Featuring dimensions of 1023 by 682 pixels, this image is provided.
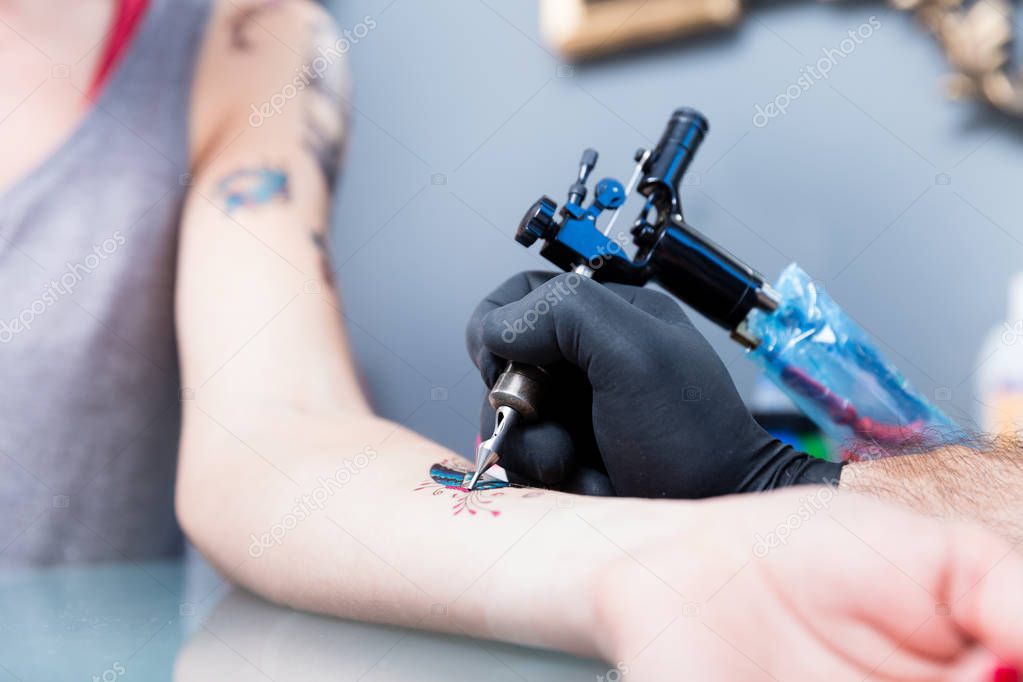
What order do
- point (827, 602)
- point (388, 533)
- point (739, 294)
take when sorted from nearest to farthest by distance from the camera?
point (827, 602)
point (388, 533)
point (739, 294)

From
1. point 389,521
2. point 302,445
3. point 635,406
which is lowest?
point 302,445

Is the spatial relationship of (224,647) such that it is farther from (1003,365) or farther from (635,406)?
(1003,365)

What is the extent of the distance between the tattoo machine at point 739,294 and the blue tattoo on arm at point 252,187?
1.72 feet

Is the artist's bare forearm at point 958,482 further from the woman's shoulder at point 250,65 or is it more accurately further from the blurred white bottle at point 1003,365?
the woman's shoulder at point 250,65

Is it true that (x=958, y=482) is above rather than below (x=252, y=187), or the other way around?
above

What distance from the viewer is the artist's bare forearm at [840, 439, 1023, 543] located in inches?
21.5

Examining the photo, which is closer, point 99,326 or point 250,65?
point 99,326

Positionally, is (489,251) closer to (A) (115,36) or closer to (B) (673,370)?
(A) (115,36)

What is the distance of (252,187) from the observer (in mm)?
1194

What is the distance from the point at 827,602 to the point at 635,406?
27 cm

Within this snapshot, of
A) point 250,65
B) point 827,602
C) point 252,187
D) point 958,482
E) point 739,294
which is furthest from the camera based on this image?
point 250,65

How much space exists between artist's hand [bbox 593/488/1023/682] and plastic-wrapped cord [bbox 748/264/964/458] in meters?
0.36

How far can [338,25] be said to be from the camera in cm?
161

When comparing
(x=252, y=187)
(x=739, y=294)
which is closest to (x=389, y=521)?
(x=739, y=294)
